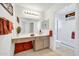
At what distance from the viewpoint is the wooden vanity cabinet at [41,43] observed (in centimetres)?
324

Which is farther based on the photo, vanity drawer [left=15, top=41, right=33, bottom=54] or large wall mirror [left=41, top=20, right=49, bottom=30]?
large wall mirror [left=41, top=20, right=49, bottom=30]

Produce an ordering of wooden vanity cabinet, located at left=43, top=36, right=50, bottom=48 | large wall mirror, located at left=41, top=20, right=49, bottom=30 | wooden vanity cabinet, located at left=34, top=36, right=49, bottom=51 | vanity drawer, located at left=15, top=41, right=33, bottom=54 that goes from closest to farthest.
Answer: vanity drawer, located at left=15, top=41, right=33, bottom=54 < wooden vanity cabinet, located at left=34, top=36, right=49, bottom=51 < wooden vanity cabinet, located at left=43, top=36, right=50, bottom=48 < large wall mirror, located at left=41, top=20, right=49, bottom=30

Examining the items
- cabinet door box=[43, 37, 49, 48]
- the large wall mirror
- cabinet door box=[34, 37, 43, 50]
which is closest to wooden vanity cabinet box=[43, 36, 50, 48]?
cabinet door box=[43, 37, 49, 48]

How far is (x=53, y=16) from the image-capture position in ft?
11.2

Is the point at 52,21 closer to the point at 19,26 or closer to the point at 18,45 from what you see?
the point at 19,26

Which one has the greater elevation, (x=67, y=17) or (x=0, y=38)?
(x=67, y=17)

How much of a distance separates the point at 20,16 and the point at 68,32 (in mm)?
2794

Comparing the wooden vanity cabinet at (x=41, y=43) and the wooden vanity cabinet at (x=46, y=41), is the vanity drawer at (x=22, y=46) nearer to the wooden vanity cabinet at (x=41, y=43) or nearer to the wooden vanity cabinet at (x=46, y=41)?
the wooden vanity cabinet at (x=41, y=43)

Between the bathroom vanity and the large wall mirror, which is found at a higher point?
the large wall mirror

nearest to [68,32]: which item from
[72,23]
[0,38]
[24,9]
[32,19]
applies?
[72,23]

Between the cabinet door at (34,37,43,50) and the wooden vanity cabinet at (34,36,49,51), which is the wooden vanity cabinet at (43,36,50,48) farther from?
the cabinet door at (34,37,43,50)

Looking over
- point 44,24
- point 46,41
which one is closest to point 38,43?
point 46,41

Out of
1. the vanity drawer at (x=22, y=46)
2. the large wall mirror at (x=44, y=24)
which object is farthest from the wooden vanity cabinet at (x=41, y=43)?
the large wall mirror at (x=44, y=24)

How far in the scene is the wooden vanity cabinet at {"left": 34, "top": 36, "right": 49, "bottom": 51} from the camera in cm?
324
